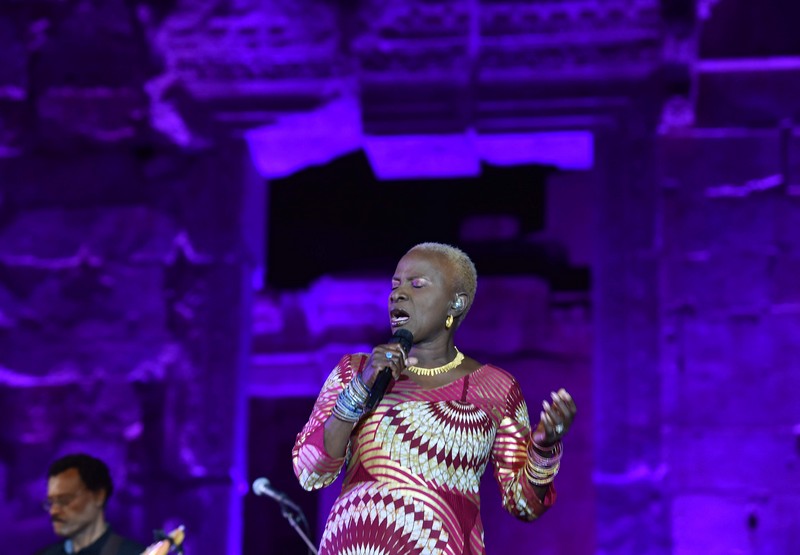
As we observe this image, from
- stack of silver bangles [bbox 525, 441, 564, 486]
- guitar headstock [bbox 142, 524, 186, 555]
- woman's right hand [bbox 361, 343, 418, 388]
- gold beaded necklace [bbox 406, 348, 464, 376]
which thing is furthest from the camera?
guitar headstock [bbox 142, 524, 186, 555]

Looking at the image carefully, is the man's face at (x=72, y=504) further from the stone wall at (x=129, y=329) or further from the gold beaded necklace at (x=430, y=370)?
the gold beaded necklace at (x=430, y=370)

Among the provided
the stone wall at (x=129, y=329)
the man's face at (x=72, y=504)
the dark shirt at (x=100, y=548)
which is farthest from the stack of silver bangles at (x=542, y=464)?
the stone wall at (x=129, y=329)

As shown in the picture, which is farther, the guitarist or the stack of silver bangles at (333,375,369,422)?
the guitarist

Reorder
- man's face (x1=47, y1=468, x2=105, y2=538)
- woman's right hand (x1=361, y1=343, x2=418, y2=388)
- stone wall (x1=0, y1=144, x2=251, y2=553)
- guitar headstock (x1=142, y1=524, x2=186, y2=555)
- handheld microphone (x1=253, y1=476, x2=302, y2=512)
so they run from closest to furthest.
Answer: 1. woman's right hand (x1=361, y1=343, x2=418, y2=388)
2. guitar headstock (x1=142, y1=524, x2=186, y2=555)
3. handheld microphone (x1=253, y1=476, x2=302, y2=512)
4. man's face (x1=47, y1=468, x2=105, y2=538)
5. stone wall (x1=0, y1=144, x2=251, y2=553)

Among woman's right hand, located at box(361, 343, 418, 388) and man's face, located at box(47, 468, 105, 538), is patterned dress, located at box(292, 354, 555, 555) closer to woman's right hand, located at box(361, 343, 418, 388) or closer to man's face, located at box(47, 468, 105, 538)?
woman's right hand, located at box(361, 343, 418, 388)

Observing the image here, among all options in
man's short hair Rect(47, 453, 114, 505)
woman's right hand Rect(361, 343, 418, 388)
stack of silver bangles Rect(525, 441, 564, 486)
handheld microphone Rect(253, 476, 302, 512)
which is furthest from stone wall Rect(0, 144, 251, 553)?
woman's right hand Rect(361, 343, 418, 388)

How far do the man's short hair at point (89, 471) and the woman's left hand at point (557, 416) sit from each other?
246cm

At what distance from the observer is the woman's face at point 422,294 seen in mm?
2566

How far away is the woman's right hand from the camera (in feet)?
7.61

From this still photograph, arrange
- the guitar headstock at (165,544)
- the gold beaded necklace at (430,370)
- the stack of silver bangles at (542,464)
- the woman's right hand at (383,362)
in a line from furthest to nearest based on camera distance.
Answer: the guitar headstock at (165,544) → the gold beaded necklace at (430,370) → the stack of silver bangles at (542,464) → the woman's right hand at (383,362)

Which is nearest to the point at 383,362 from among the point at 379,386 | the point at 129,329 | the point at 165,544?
the point at 379,386

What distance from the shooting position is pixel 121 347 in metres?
5.11

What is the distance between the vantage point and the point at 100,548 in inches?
166

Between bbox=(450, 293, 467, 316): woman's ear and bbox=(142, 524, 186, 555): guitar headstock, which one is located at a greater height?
bbox=(450, 293, 467, 316): woman's ear
